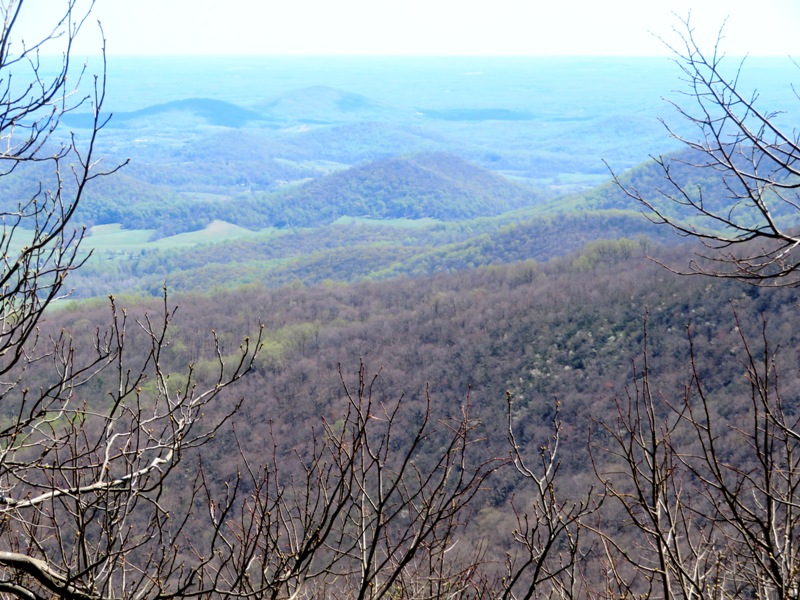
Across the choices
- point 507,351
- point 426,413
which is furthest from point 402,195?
point 426,413

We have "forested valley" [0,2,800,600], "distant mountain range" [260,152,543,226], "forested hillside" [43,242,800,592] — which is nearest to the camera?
"forested valley" [0,2,800,600]

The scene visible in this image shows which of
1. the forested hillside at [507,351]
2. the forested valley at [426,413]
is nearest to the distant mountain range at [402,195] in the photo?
the forested valley at [426,413]

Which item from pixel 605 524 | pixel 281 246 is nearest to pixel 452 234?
pixel 281 246

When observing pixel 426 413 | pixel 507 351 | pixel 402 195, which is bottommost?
pixel 402 195

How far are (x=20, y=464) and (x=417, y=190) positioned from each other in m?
173

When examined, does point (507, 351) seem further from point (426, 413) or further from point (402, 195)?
point (402, 195)

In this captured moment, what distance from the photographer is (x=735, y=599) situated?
494 centimetres

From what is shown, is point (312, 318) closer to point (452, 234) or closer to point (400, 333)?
point (400, 333)

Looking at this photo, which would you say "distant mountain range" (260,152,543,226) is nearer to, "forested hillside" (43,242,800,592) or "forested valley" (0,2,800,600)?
"forested valley" (0,2,800,600)

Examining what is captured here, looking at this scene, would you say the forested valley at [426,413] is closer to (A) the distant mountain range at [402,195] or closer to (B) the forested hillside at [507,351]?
(B) the forested hillside at [507,351]

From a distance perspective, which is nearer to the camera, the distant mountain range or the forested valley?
the forested valley

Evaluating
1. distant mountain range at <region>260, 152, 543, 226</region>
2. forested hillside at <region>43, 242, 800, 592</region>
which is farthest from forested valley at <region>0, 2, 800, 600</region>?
distant mountain range at <region>260, 152, 543, 226</region>

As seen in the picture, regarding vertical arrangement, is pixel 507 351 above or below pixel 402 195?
above

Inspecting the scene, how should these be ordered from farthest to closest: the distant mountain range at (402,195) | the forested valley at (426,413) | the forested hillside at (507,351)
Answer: the distant mountain range at (402,195) < the forested hillside at (507,351) < the forested valley at (426,413)
